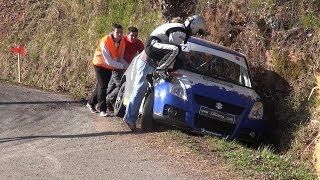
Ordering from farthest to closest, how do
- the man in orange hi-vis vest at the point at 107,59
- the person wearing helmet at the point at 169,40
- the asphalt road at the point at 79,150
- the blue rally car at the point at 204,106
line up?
the man in orange hi-vis vest at the point at 107,59 → the person wearing helmet at the point at 169,40 → the blue rally car at the point at 204,106 → the asphalt road at the point at 79,150

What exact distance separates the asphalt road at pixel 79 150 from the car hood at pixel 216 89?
3.29 ft

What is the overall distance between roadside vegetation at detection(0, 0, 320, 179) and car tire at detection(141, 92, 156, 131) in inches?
20.2

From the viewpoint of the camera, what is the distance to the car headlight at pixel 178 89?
9578 mm

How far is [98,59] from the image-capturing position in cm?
1221

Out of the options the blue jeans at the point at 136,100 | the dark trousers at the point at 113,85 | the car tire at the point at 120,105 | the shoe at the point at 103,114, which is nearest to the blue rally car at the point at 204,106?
the blue jeans at the point at 136,100

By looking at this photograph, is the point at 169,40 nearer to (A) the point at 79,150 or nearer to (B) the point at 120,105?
(B) the point at 120,105

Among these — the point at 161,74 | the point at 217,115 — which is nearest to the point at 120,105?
the point at 161,74

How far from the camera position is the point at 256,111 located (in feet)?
32.3

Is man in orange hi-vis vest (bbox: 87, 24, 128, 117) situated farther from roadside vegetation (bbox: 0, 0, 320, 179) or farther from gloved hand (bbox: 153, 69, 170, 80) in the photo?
roadside vegetation (bbox: 0, 0, 320, 179)

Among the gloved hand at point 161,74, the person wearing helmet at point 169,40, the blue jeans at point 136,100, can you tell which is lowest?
the blue jeans at point 136,100

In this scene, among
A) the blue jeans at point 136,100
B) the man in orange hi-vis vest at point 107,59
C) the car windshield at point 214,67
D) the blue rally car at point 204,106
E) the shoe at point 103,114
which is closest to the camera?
the blue rally car at point 204,106

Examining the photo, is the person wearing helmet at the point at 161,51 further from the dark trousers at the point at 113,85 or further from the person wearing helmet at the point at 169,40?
the dark trousers at the point at 113,85

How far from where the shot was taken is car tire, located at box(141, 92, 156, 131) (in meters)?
9.91

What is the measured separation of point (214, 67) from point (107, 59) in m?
2.38
